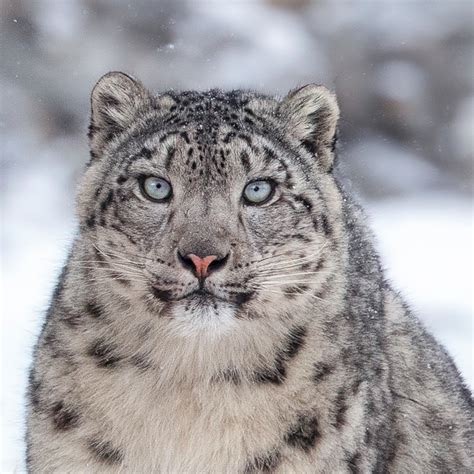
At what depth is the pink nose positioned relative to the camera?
4.18 meters

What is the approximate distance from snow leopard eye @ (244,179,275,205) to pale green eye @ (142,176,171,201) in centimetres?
30

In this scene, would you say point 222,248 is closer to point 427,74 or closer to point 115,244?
point 115,244

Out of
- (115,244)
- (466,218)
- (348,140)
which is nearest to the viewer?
(115,244)

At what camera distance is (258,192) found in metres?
4.56

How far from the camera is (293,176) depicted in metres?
4.70

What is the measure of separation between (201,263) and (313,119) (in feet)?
3.60

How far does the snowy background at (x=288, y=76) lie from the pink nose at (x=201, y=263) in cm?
896

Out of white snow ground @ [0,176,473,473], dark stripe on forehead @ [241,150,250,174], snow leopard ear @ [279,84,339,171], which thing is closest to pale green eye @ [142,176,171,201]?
dark stripe on forehead @ [241,150,250,174]

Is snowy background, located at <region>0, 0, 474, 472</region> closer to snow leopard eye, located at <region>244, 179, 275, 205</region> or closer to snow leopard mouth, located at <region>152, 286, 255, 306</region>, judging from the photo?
snow leopard eye, located at <region>244, 179, 275, 205</region>

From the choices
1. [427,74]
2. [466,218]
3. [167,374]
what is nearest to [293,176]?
[167,374]

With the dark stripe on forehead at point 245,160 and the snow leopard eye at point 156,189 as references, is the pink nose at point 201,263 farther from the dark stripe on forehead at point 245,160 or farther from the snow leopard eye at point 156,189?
the dark stripe on forehead at point 245,160

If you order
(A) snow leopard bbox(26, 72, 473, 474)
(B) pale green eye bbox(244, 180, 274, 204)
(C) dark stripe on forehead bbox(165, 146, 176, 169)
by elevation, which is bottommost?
(A) snow leopard bbox(26, 72, 473, 474)

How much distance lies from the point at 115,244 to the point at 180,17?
11.2 metres

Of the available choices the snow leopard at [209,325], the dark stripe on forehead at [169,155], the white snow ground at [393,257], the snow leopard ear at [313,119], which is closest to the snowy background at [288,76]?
the white snow ground at [393,257]
